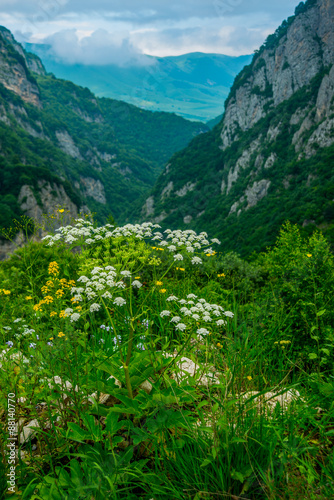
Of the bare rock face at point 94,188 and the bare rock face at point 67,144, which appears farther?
the bare rock face at point 67,144

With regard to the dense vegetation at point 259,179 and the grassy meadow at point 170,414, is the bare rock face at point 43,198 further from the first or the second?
the grassy meadow at point 170,414

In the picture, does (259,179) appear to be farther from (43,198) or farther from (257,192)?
(43,198)

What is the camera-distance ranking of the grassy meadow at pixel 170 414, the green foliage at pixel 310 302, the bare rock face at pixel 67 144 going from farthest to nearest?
the bare rock face at pixel 67 144 → the green foliage at pixel 310 302 → the grassy meadow at pixel 170 414

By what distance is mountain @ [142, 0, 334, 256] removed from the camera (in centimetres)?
7819

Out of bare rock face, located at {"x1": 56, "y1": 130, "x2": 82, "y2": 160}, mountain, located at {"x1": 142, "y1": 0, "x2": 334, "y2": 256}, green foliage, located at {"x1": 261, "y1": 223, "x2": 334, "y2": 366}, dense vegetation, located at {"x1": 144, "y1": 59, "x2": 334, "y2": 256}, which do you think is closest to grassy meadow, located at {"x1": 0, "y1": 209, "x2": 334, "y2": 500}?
green foliage, located at {"x1": 261, "y1": 223, "x2": 334, "y2": 366}

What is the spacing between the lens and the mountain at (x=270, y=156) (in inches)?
3078

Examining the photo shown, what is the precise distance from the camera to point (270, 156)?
352 ft

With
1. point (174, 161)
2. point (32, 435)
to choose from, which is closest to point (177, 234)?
point (32, 435)

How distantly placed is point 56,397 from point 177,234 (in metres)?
2.60

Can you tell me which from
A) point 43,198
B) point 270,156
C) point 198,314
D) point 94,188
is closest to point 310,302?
point 198,314

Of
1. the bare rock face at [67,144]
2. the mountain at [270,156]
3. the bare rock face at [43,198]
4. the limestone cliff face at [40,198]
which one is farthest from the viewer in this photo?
the bare rock face at [67,144]

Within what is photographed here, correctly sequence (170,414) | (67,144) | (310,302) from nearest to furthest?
(170,414), (310,302), (67,144)

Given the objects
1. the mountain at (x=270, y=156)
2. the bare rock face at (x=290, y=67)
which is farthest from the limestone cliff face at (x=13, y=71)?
the bare rock face at (x=290, y=67)

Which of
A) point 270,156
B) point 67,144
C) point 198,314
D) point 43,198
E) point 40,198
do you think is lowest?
point 43,198
